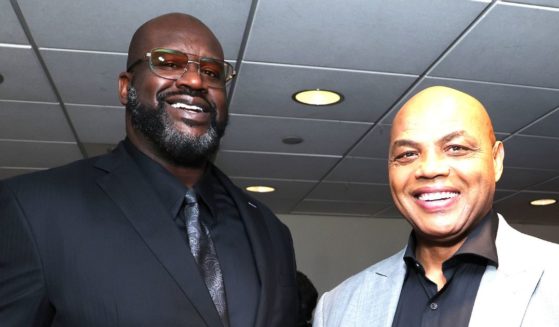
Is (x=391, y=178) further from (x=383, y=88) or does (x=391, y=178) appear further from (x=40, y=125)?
(x=40, y=125)

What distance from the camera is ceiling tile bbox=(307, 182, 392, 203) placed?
676 centimetres

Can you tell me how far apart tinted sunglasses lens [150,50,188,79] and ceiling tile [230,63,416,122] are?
6.52 ft

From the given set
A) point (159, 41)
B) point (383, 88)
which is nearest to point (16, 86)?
point (383, 88)

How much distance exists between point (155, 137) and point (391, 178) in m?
0.61

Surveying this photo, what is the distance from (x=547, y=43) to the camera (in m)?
3.38

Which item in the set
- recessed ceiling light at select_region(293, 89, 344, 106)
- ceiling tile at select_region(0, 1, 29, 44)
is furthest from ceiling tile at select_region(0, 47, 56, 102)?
recessed ceiling light at select_region(293, 89, 344, 106)

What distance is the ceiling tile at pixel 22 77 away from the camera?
11.8 feet

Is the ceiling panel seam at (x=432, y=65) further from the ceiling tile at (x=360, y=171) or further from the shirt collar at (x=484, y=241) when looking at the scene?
the shirt collar at (x=484, y=241)

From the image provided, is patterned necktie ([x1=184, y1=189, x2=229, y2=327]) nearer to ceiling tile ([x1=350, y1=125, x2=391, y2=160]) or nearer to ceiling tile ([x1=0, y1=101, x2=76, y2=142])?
ceiling tile ([x1=0, y1=101, x2=76, y2=142])

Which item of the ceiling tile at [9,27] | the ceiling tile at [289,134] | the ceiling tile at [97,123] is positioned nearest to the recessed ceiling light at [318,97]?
the ceiling tile at [289,134]

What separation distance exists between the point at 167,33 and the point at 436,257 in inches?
36.0

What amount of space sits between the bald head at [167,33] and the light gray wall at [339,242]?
691 centimetres

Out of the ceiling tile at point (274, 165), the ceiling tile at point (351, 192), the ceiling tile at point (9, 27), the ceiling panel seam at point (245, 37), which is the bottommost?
the ceiling tile at point (9, 27)

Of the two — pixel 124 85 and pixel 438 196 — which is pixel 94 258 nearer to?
pixel 124 85
